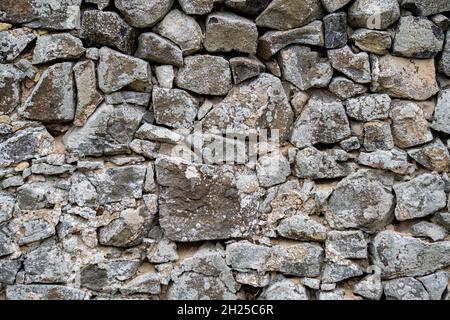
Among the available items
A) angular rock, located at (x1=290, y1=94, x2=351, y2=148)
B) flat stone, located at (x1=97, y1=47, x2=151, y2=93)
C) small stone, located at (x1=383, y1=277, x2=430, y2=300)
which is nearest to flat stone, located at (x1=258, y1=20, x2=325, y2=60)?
angular rock, located at (x1=290, y1=94, x2=351, y2=148)

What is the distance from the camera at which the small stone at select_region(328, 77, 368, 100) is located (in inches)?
113

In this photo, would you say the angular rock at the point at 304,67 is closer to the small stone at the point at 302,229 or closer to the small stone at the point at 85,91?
the small stone at the point at 302,229

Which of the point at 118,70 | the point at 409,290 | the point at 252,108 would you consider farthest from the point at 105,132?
the point at 409,290

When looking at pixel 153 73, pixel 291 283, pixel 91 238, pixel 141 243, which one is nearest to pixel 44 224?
pixel 91 238

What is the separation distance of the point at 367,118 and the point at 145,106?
1.35m

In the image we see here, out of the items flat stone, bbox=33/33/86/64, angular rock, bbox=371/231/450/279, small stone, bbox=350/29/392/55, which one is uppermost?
small stone, bbox=350/29/392/55

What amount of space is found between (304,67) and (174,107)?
0.82m

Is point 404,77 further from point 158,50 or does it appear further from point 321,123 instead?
point 158,50

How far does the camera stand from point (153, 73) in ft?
9.30

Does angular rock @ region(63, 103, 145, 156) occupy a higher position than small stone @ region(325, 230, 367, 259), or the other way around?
angular rock @ region(63, 103, 145, 156)

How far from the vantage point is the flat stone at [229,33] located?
2.76 m

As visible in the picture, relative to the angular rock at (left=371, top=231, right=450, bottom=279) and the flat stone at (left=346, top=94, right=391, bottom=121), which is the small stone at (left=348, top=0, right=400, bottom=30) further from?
the angular rock at (left=371, top=231, right=450, bottom=279)

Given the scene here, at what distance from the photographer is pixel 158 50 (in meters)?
2.76

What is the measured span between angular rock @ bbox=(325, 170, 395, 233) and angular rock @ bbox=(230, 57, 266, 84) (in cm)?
86
